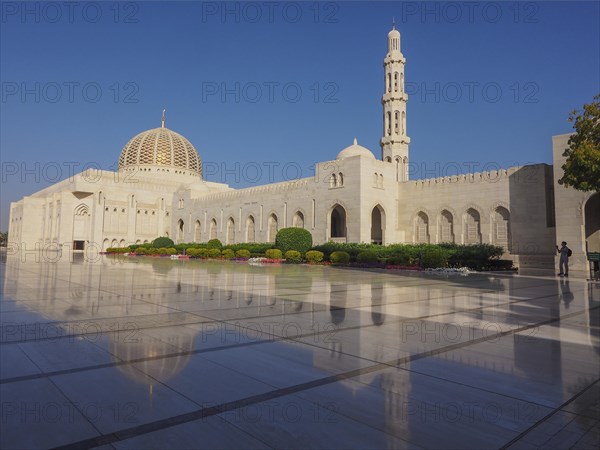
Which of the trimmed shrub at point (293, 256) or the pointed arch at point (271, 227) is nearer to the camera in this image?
the trimmed shrub at point (293, 256)

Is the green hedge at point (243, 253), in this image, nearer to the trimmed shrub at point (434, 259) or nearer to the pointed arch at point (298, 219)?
the pointed arch at point (298, 219)

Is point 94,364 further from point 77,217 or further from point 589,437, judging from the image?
point 77,217

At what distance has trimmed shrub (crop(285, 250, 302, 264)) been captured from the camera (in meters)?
23.0

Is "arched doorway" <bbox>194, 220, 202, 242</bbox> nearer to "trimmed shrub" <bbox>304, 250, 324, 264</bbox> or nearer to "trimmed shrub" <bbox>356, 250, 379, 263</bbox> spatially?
"trimmed shrub" <bbox>304, 250, 324, 264</bbox>

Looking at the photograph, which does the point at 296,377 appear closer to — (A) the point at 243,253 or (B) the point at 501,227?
(B) the point at 501,227

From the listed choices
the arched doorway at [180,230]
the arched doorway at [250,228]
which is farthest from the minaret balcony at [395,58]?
the arched doorway at [180,230]

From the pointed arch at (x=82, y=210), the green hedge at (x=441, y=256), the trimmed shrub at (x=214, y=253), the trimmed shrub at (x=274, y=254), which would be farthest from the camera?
the pointed arch at (x=82, y=210)

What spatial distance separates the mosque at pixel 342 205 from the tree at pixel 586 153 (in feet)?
26.8

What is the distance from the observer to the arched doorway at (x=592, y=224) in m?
19.9

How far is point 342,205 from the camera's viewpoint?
2655cm

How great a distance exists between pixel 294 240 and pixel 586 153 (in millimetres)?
16277

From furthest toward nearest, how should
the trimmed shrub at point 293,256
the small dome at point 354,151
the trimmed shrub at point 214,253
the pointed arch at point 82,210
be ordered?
1. the pointed arch at point 82,210
2. the small dome at point 354,151
3. the trimmed shrub at point 214,253
4. the trimmed shrub at point 293,256

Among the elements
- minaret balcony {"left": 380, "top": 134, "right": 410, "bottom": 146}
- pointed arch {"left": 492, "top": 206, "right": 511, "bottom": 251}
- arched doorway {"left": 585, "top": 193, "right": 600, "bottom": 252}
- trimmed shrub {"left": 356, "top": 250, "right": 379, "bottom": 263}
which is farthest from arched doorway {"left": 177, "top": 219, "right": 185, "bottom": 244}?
arched doorway {"left": 585, "top": 193, "right": 600, "bottom": 252}

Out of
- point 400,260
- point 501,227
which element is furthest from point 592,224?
point 400,260
